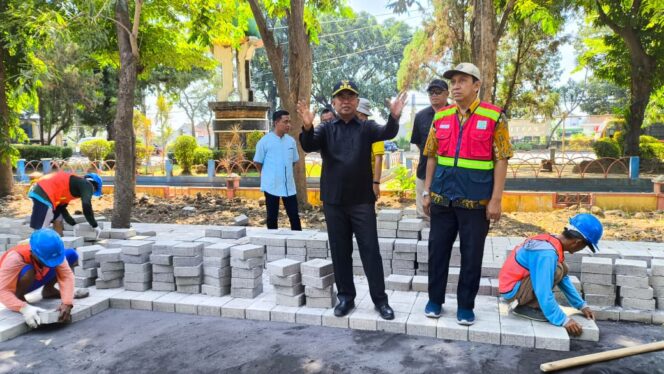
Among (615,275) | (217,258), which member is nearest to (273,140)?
(217,258)

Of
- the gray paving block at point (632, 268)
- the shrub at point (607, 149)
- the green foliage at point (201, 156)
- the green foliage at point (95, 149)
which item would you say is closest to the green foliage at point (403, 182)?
the gray paving block at point (632, 268)

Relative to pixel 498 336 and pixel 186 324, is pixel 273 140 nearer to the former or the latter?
pixel 186 324

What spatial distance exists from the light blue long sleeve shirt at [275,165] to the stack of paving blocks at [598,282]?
3.73m

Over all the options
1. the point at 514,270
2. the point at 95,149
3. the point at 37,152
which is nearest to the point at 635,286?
the point at 514,270

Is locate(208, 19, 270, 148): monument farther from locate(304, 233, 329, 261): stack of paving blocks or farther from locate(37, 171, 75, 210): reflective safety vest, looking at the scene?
locate(304, 233, 329, 261): stack of paving blocks

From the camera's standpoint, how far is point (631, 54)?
17609 mm

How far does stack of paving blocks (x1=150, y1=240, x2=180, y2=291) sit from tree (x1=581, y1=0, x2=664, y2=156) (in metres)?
13.9

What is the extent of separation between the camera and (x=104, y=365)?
3619 millimetres

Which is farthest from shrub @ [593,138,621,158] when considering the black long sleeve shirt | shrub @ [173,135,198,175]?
the black long sleeve shirt

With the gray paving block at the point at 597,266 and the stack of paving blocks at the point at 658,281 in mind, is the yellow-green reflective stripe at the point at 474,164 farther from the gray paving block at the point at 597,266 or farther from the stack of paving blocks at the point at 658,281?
the stack of paving blocks at the point at 658,281

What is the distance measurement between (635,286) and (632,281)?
0.05 metres

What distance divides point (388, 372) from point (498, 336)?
3.32 feet

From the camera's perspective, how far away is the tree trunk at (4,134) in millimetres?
11711

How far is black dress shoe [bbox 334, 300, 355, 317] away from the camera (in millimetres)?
4312
